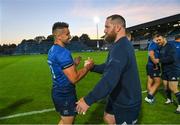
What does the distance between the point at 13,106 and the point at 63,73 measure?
19.8 feet

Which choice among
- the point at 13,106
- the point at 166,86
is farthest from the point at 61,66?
the point at 13,106

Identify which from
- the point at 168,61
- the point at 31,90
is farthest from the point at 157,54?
the point at 31,90

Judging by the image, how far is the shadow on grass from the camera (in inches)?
409

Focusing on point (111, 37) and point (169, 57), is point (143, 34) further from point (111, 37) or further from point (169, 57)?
point (111, 37)

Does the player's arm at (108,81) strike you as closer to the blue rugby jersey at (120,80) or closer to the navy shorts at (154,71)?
the blue rugby jersey at (120,80)

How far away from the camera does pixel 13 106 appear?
11.4m

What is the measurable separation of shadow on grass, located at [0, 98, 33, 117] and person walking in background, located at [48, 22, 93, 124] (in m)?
4.56

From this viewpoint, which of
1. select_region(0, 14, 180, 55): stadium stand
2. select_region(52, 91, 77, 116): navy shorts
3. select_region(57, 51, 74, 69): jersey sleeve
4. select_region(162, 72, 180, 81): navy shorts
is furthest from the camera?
select_region(0, 14, 180, 55): stadium stand

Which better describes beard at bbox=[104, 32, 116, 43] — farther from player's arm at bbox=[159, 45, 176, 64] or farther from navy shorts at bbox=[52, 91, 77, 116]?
player's arm at bbox=[159, 45, 176, 64]

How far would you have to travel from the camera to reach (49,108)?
1066 cm

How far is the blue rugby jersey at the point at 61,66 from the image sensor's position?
5770 millimetres

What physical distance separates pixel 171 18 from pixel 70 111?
269 ft

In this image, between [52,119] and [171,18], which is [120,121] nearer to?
[52,119]

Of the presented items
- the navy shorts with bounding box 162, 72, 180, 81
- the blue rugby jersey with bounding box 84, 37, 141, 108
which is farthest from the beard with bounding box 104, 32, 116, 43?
the navy shorts with bounding box 162, 72, 180, 81
